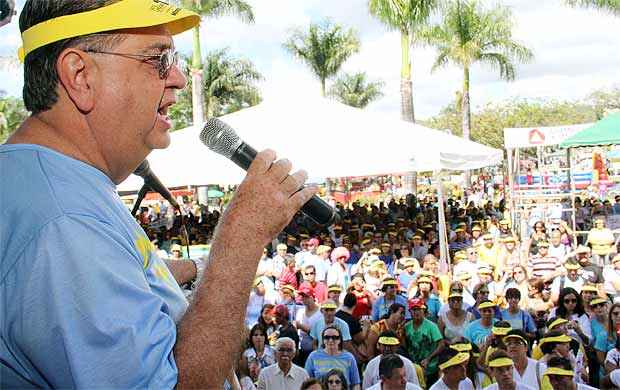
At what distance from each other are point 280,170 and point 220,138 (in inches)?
22.4

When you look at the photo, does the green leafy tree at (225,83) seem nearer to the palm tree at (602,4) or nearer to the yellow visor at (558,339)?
the palm tree at (602,4)

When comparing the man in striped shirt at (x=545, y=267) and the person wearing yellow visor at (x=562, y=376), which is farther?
the man in striped shirt at (x=545, y=267)

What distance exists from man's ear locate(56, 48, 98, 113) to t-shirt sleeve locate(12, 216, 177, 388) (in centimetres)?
25

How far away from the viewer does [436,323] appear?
7.95m

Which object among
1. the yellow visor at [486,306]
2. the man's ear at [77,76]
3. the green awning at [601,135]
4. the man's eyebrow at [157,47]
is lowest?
the yellow visor at [486,306]

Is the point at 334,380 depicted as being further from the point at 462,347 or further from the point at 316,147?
the point at 316,147

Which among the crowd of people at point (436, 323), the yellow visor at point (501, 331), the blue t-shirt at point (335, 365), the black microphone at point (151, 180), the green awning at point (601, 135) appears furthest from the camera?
the green awning at point (601, 135)

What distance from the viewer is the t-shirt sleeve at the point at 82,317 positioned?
90 centimetres

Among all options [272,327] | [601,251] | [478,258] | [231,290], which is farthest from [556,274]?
[231,290]

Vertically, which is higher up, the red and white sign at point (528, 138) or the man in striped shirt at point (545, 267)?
the red and white sign at point (528, 138)

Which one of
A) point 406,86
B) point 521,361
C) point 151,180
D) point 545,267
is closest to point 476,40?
point 406,86

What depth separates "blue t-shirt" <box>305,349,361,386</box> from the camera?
22.1 ft

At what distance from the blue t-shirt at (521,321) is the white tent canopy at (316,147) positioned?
2166mm

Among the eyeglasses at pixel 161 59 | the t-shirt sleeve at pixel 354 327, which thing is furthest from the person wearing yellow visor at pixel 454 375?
the eyeglasses at pixel 161 59
